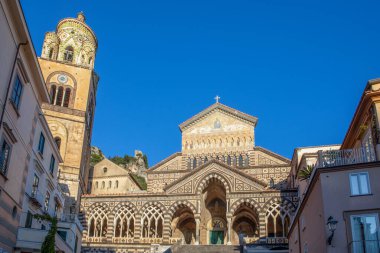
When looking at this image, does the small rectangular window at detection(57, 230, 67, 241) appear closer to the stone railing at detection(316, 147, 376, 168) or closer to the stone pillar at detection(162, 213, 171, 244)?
the stone pillar at detection(162, 213, 171, 244)

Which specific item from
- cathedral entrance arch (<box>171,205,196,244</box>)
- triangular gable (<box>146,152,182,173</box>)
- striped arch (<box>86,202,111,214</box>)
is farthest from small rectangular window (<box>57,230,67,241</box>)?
triangular gable (<box>146,152,182,173</box>)

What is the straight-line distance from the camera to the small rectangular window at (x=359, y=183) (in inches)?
635

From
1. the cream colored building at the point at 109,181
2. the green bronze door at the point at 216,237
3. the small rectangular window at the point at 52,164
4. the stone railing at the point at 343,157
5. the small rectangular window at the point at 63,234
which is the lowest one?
the small rectangular window at the point at 63,234

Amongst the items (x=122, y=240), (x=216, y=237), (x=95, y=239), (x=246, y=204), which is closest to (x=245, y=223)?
(x=216, y=237)

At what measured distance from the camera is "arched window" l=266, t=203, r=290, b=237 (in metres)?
35.9

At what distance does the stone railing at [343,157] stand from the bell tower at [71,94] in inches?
1033

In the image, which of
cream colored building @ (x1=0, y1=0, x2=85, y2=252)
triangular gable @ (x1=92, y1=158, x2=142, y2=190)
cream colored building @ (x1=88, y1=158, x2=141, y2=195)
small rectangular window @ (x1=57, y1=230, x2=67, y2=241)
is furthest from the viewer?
Result: triangular gable @ (x1=92, y1=158, x2=142, y2=190)

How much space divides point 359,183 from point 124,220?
27094 mm

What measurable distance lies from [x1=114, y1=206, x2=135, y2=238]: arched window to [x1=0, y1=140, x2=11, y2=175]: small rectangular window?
2304 cm

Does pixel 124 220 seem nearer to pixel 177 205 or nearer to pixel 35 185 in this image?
pixel 177 205

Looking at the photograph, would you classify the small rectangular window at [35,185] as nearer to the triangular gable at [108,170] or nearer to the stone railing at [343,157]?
the stone railing at [343,157]

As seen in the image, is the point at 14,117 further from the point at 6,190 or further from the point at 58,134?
the point at 58,134

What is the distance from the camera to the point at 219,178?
3853 cm

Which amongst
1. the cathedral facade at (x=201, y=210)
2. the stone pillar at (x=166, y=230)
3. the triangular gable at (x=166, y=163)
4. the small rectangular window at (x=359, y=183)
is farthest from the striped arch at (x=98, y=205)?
the small rectangular window at (x=359, y=183)
